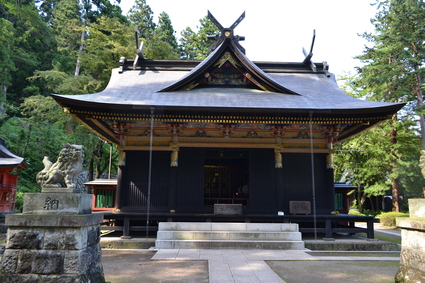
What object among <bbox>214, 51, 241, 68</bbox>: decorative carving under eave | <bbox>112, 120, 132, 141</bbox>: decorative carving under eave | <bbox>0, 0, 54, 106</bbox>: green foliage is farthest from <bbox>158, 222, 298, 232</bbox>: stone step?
<bbox>0, 0, 54, 106</bbox>: green foliage

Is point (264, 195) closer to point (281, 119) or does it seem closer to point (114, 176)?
point (281, 119)

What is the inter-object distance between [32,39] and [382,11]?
36818mm

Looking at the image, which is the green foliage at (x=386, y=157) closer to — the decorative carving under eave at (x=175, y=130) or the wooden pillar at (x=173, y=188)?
the decorative carving under eave at (x=175, y=130)

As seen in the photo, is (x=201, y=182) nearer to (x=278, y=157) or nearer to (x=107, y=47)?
(x=278, y=157)

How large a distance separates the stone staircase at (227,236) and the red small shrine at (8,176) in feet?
38.9

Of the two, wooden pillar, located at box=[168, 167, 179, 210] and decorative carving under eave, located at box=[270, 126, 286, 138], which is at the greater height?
decorative carving under eave, located at box=[270, 126, 286, 138]

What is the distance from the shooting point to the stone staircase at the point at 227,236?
9492 millimetres

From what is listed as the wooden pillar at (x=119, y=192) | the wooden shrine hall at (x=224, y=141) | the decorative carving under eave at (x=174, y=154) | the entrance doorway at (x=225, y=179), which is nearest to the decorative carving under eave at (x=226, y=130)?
the wooden shrine hall at (x=224, y=141)

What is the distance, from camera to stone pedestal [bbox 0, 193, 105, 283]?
4391 millimetres

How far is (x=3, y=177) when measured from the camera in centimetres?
1727

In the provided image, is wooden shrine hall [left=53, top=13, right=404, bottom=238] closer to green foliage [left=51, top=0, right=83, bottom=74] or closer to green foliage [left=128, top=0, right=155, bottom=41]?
green foliage [left=51, top=0, right=83, bottom=74]

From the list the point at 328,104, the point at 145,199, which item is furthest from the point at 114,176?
the point at 328,104

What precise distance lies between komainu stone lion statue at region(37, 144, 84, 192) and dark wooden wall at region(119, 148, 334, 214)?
6.99 metres

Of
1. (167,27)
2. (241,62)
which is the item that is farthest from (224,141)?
(167,27)
